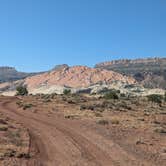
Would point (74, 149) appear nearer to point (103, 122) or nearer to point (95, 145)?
point (95, 145)

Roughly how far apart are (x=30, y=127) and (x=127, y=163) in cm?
1302

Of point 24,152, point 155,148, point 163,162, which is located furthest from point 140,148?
point 24,152

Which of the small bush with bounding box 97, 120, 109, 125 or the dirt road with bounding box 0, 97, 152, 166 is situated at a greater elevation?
the small bush with bounding box 97, 120, 109, 125

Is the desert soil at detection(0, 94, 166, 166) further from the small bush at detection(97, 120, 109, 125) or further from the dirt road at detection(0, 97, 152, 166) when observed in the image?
the small bush at detection(97, 120, 109, 125)

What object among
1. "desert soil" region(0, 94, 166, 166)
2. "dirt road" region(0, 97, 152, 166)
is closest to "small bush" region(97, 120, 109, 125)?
"desert soil" region(0, 94, 166, 166)

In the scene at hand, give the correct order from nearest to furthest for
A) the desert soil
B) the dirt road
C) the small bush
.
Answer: the dirt road → the desert soil → the small bush

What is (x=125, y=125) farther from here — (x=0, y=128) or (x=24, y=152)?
(x=24, y=152)

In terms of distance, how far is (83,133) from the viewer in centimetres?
2425

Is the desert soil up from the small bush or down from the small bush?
down

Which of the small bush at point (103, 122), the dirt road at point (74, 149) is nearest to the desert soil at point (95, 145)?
the dirt road at point (74, 149)

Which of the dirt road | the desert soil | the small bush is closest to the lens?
the dirt road

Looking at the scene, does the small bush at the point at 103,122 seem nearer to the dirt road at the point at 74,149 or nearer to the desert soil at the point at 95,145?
the desert soil at the point at 95,145

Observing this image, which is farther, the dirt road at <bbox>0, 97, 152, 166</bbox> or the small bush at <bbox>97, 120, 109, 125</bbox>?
the small bush at <bbox>97, 120, 109, 125</bbox>

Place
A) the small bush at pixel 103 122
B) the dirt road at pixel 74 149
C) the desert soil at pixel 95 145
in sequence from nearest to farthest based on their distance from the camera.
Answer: the dirt road at pixel 74 149 → the desert soil at pixel 95 145 → the small bush at pixel 103 122
